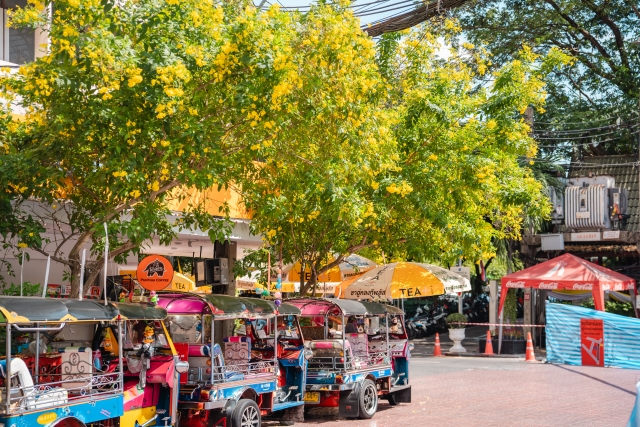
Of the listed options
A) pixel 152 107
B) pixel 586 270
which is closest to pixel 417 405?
pixel 152 107

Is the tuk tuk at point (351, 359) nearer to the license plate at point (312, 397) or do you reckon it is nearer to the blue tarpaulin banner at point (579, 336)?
the license plate at point (312, 397)

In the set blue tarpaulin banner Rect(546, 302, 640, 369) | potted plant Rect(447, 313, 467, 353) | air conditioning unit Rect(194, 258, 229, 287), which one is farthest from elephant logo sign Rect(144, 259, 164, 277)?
potted plant Rect(447, 313, 467, 353)

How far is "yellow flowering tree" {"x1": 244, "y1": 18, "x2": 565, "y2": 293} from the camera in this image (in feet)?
50.4

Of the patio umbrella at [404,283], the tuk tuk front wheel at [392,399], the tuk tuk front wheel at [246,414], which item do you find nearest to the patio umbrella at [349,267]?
the patio umbrella at [404,283]

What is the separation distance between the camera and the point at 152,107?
443 inches

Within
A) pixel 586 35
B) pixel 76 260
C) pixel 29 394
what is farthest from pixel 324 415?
pixel 586 35

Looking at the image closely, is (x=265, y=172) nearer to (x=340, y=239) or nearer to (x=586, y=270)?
(x=340, y=239)

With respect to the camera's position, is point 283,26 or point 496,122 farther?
point 496,122

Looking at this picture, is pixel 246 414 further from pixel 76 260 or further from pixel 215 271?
pixel 215 271

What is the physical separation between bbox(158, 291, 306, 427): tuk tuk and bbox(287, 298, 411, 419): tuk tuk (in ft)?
1.86

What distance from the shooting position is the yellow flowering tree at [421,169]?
50.4 ft

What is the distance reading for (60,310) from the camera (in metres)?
8.60

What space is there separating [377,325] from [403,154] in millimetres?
3453

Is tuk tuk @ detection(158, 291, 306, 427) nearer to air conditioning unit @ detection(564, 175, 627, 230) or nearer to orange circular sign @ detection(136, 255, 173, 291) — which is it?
orange circular sign @ detection(136, 255, 173, 291)
